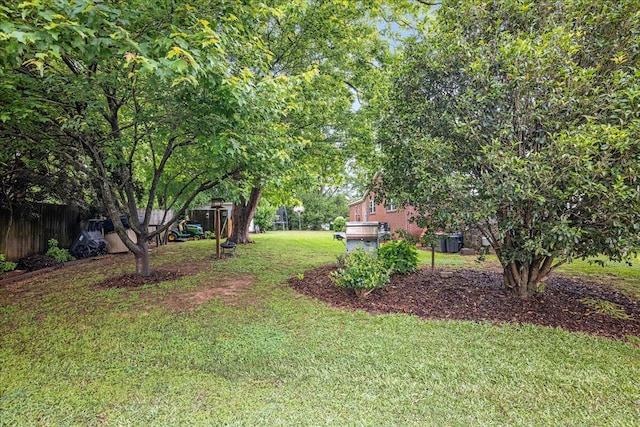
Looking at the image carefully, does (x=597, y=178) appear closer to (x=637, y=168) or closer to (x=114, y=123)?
(x=637, y=168)

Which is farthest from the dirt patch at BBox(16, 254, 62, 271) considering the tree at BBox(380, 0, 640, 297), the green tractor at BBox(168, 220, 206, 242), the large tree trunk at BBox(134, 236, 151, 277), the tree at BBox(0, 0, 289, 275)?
the tree at BBox(380, 0, 640, 297)

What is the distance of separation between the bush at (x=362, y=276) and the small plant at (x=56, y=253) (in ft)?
27.5

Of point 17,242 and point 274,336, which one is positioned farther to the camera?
point 17,242

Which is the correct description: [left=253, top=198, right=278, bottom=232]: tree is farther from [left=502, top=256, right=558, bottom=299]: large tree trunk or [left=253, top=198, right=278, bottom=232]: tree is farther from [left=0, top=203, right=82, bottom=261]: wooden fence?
[left=502, top=256, right=558, bottom=299]: large tree trunk

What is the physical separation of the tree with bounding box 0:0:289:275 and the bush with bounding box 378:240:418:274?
3.47m

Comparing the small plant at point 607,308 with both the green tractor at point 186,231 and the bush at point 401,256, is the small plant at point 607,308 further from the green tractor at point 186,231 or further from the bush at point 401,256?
the green tractor at point 186,231

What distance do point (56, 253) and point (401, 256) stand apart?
9560mm

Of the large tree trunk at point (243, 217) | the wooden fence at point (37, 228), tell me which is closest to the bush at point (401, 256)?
the large tree trunk at point (243, 217)

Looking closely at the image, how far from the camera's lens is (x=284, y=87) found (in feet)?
15.2

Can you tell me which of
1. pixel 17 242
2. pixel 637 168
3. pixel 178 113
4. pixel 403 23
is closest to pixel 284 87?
pixel 178 113

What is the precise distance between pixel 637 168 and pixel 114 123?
7920 millimetres

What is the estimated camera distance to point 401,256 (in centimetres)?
694

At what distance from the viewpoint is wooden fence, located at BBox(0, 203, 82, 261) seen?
27.3 feet

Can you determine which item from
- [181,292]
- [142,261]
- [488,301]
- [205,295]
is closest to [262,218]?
[142,261]
